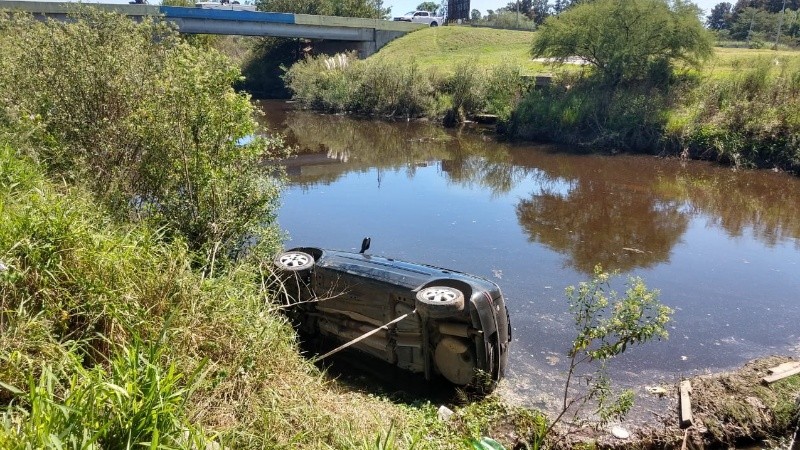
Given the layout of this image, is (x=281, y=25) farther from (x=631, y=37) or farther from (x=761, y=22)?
(x=761, y=22)

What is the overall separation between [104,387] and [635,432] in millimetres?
4744

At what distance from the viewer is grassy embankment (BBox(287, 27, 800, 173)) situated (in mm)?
19438

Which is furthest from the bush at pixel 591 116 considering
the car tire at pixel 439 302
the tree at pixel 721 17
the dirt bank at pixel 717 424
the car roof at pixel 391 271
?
the tree at pixel 721 17

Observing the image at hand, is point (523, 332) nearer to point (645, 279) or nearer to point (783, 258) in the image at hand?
point (645, 279)

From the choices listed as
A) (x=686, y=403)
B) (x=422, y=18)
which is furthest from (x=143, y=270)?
(x=422, y=18)

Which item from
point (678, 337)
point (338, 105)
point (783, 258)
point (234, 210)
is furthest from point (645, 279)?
point (338, 105)

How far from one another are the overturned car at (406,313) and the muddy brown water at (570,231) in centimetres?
85

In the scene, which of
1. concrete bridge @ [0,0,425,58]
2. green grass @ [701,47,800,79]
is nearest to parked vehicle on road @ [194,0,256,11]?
concrete bridge @ [0,0,425,58]

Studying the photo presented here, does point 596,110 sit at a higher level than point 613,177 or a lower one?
higher

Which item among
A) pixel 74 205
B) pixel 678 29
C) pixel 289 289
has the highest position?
pixel 678 29

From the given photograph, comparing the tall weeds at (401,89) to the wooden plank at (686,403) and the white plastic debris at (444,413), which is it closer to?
the wooden plank at (686,403)

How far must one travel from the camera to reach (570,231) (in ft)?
41.8

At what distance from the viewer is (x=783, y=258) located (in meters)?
11.2

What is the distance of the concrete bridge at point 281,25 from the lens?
32844 millimetres
